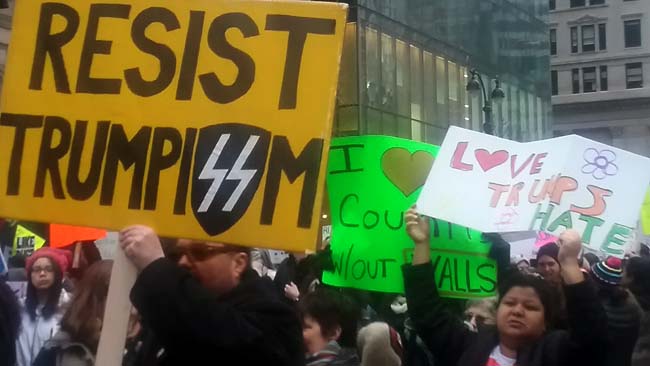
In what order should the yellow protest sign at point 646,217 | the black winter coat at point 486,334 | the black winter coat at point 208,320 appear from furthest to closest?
the yellow protest sign at point 646,217, the black winter coat at point 486,334, the black winter coat at point 208,320

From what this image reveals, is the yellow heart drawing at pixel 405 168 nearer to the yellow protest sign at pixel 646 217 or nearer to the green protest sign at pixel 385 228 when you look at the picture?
the green protest sign at pixel 385 228

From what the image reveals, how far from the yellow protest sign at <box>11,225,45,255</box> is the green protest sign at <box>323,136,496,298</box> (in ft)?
14.7

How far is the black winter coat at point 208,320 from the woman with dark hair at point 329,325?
1666mm

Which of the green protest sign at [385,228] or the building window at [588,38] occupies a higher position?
the building window at [588,38]

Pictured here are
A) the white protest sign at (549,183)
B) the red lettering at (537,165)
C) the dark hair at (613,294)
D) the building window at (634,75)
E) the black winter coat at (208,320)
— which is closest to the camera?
the black winter coat at (208,320)

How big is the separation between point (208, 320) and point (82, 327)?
87.5 inches

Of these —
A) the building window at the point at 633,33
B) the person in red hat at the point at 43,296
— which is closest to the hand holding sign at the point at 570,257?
the person in red hat at the point at 43,296

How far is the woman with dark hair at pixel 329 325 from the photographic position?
4.96 metres

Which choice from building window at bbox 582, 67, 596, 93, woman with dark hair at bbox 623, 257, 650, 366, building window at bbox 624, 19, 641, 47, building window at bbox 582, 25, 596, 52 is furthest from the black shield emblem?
building window at bbox 582, 25, 596, 52

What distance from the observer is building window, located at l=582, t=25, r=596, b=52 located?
66.2 metres

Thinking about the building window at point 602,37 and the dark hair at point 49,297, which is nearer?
the dark hair at point 49,297

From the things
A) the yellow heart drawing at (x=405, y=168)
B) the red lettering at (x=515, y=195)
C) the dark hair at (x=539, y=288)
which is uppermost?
the yellow heart drawing at (x=405, y=168)

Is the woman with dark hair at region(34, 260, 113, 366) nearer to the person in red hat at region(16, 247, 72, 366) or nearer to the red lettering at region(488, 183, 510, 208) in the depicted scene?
the person in red hat at region(16, 247, 72, 366)

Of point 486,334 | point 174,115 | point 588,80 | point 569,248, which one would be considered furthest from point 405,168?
point 588,80
